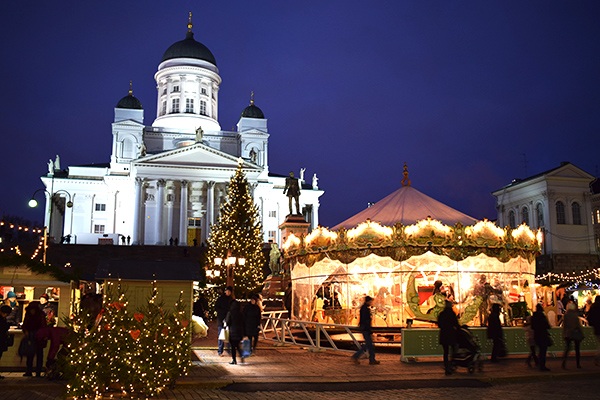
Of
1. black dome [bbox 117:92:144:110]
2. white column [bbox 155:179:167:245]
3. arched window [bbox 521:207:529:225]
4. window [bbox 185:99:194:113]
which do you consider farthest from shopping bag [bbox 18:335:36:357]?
window [bbox 185:99:194:113]

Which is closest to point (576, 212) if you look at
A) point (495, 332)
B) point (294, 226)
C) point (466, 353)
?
point (294, 226)

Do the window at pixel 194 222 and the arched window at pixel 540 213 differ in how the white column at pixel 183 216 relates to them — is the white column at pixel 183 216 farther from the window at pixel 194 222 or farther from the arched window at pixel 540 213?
the arched window at pixel 540 213

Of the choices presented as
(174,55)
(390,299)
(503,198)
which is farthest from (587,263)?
(174,55)

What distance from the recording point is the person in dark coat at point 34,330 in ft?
40.3

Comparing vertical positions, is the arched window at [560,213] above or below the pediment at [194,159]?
below

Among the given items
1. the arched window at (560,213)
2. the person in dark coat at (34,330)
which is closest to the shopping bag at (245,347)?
the person in dark coat at (34,330)

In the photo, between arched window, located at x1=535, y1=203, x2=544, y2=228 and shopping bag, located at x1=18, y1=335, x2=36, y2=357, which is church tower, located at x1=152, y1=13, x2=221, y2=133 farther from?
shopping bag, located at x1=18, y1=335, x2=36, y2=357

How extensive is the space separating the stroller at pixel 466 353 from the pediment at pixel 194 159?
169ft

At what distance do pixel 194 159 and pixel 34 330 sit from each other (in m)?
52.2

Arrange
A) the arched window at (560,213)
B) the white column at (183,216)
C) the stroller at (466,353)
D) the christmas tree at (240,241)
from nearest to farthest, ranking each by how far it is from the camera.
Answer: the stroller at (466,353)
the christmas tree at (240,241)
the arched window at (560,213)
the white column at (183,216)

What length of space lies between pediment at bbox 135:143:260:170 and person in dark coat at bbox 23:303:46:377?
167 ft

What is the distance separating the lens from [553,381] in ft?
40.5

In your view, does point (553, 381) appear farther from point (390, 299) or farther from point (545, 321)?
point (390, 299)

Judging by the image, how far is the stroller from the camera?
13.0 meters
